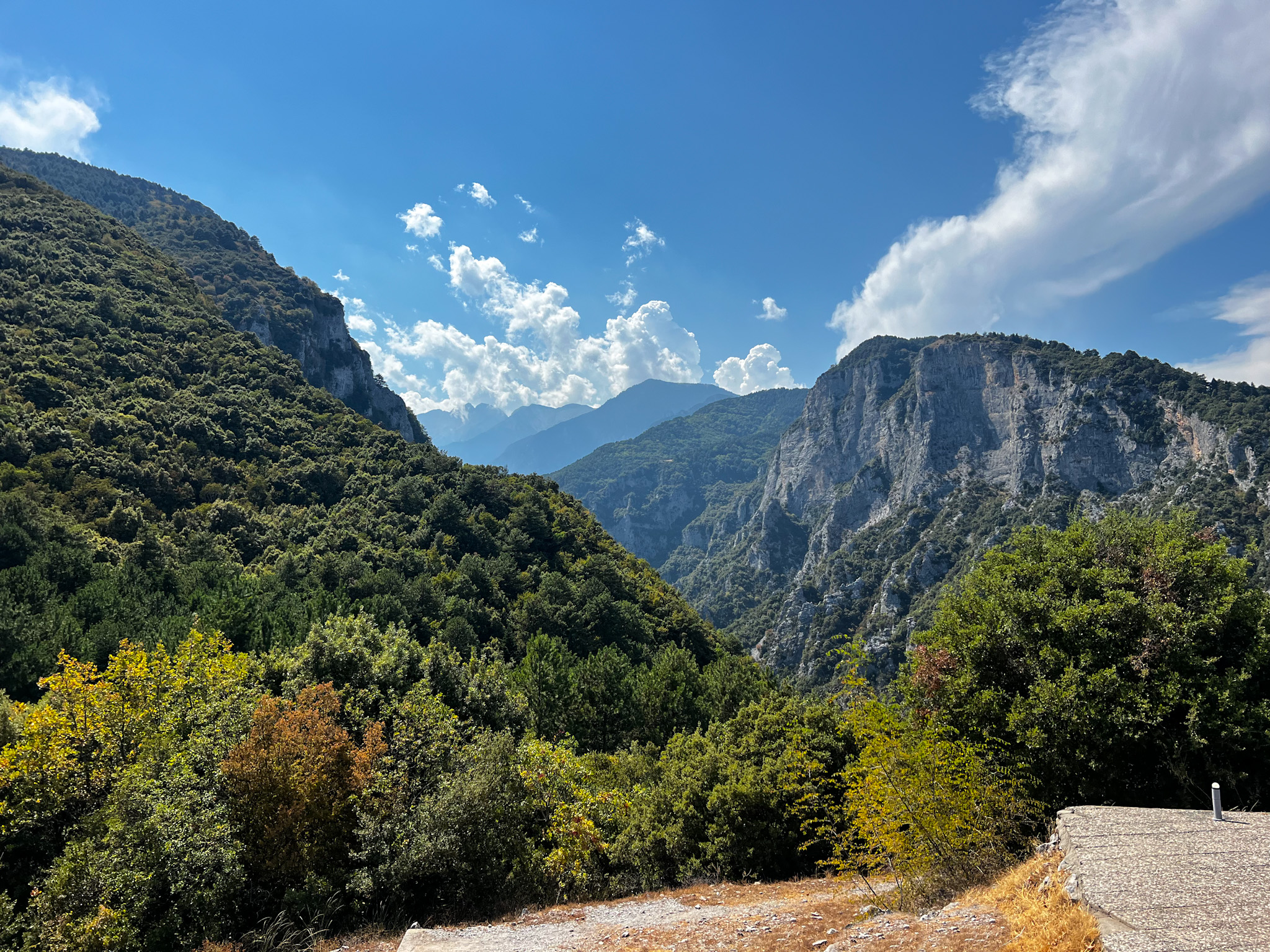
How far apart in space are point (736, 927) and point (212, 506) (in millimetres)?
62333

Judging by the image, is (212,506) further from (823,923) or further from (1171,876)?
(1171,876)

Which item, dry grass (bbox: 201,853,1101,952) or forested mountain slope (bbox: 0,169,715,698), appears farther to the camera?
forested mountain slope (bbox: 0,169,715,698)

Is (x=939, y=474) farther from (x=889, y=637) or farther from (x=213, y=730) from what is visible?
(x=213, y=730)

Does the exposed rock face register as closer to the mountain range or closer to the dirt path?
the mountain range

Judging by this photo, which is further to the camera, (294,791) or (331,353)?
(331,353)

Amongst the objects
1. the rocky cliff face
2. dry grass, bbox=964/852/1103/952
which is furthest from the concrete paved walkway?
the rocky cliff face

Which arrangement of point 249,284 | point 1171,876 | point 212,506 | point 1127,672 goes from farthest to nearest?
point 249,284
point 212,506
point 1127,672
point 1171,876

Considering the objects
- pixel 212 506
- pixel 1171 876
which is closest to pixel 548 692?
pixel 1171 876

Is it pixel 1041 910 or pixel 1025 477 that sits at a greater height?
pixel 1025 477

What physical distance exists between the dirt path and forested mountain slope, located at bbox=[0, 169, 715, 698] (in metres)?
23.6

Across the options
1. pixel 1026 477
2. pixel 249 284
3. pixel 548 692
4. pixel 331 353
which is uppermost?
pixel 249 284

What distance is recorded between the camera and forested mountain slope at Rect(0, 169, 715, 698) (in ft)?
120

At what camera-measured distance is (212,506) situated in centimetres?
5569

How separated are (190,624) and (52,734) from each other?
2083 centimetres
